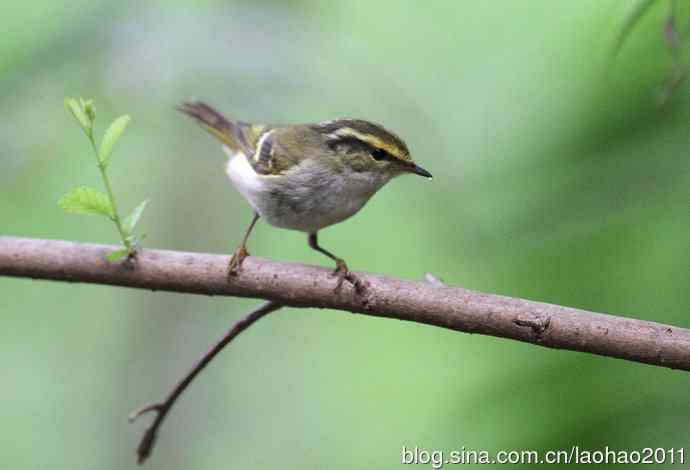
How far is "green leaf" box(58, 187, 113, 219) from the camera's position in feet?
6.18

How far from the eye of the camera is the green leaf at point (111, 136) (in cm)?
186

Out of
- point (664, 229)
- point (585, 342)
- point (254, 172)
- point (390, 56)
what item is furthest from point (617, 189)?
point (390, 56)

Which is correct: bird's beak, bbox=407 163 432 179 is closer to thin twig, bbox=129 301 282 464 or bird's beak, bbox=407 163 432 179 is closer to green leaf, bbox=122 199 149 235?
thin twig, bbox=129 301 282 464

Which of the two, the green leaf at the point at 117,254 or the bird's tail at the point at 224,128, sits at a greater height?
the bird's tail at the point at 224,128

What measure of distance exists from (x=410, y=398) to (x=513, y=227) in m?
2.70

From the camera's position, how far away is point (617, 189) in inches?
65.4

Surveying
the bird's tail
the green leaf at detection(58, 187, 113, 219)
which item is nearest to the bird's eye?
the bird's tail

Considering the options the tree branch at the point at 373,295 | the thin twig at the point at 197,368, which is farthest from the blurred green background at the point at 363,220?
→ the thin twig at the point at 197,368

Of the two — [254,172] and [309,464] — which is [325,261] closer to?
[309,464]

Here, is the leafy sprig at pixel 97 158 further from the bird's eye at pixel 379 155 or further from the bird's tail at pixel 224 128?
the bird's tail at pixel 224 128

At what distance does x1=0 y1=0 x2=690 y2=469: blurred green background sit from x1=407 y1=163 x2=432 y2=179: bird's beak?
0.09 m

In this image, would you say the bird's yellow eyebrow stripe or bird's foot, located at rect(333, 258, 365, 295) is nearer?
bird's foot, located at rect(333, 258, 365, 295)

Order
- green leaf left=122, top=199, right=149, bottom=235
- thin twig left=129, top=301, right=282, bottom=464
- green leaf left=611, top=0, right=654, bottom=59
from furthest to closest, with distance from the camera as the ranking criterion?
thin twig left=129, top=301, right=282, bottom=464 → green leaf left=122, top=199, right=149, bottom=235 → green leaf left=611, top=0, right=654, bottom=59

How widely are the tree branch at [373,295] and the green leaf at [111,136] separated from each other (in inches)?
14.8
